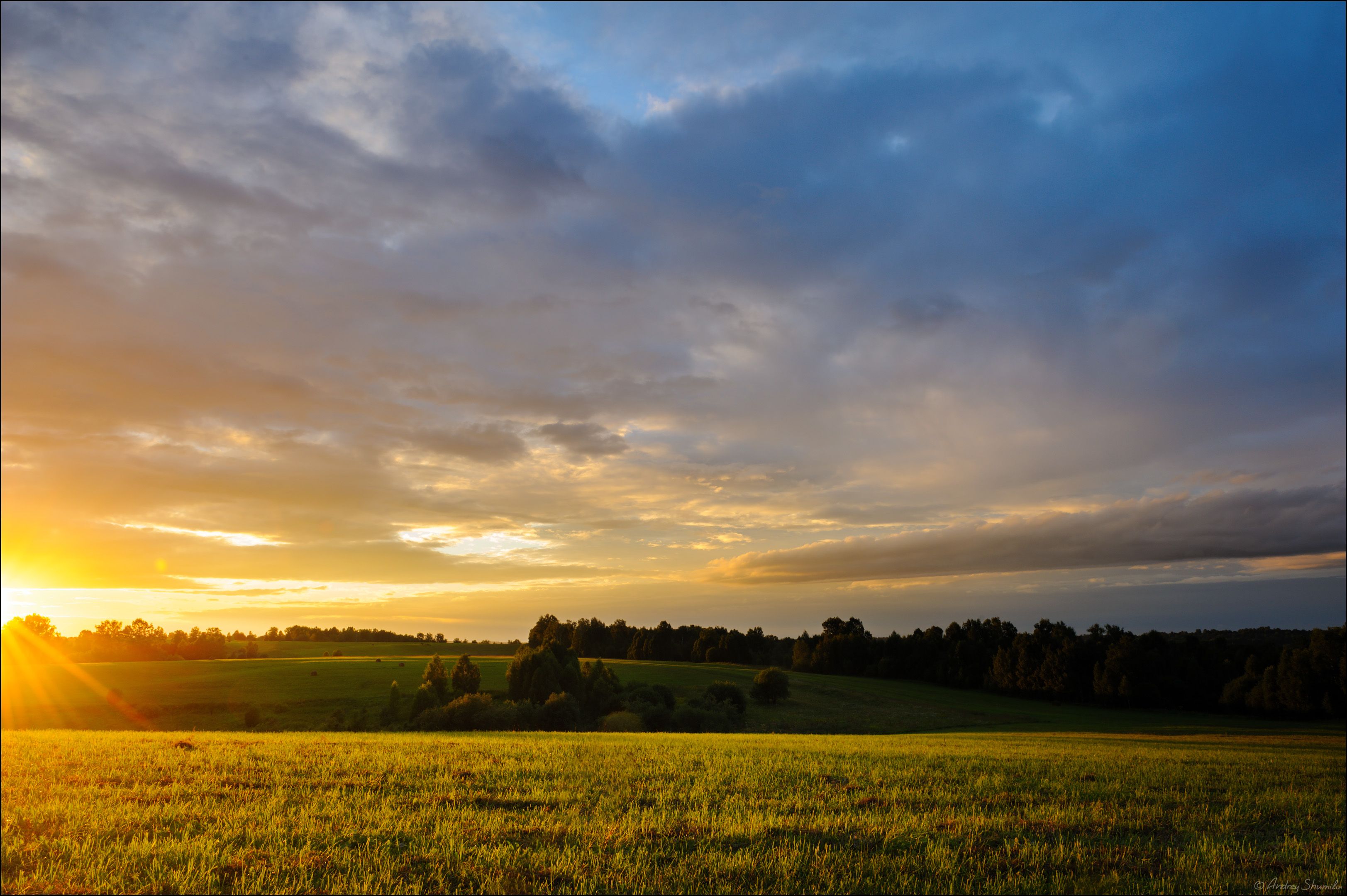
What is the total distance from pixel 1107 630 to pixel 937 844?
15600 centimetres

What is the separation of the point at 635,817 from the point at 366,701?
3070 inches

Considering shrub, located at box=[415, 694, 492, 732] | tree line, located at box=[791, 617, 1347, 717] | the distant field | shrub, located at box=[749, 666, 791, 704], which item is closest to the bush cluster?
shrub, located at box=[415, 694, 492, 732]

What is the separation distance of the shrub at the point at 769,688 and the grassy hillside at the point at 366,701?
9.06ft

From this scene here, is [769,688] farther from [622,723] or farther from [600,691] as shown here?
[622,723]

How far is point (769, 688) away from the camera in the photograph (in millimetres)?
93312

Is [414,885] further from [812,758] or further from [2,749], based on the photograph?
[2,749]

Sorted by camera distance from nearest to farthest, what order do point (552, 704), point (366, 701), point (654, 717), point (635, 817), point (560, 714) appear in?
1. point (635, 817)
2. point (560, 714)
3. point (552, 704)
4. point (654, 717)
5. point (366, 701)

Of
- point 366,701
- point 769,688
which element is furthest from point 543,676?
point 769,688

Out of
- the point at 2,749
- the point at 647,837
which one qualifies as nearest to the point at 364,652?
the point at 2,749

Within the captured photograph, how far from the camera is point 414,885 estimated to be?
889 cm

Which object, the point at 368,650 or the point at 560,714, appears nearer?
the point at 560,714

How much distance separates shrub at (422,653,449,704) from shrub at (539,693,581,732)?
11.3 meters

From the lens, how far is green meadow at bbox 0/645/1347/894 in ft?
32.0

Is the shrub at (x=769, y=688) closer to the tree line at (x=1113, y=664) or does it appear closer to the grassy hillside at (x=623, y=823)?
the tree line at (x=1113, y=664)
